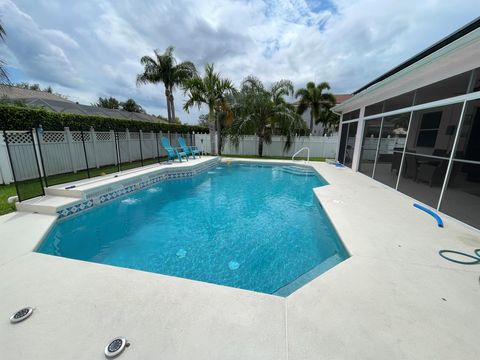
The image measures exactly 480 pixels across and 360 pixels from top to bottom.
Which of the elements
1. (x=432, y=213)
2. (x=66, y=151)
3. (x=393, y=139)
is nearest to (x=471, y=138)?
(x=393, y=139)

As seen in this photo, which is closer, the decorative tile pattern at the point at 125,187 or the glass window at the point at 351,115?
the decorative tile pattern at the point at 125,187

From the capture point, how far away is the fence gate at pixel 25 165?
16.1 feet

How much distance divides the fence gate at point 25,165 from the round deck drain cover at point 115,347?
5140 mm

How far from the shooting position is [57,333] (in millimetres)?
1585

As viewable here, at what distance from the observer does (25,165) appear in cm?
593

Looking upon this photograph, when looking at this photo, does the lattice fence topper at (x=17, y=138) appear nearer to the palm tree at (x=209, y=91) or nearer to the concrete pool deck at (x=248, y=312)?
the concrete pool deck at (x=248, y=312)

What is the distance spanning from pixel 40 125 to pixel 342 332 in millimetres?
10100

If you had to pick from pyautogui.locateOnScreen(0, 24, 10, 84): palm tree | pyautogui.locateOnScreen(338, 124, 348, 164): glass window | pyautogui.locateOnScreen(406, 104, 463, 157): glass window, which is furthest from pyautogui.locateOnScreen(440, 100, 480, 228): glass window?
pyautogui.locateOnScreen(0, 24, 10, 84): palm tree

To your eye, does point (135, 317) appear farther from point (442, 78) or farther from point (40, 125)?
point (40, 125)

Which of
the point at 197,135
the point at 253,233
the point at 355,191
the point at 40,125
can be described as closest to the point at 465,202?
the point at 355,191

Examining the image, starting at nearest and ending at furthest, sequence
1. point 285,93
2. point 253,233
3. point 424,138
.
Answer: point 253,233, point 424,138, point 285,93

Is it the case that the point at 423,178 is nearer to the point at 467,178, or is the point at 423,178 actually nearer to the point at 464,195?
the point at 467,178

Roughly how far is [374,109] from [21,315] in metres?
10.5

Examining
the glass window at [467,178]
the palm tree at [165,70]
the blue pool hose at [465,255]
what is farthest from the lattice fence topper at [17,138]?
the glass window at [467,178]
